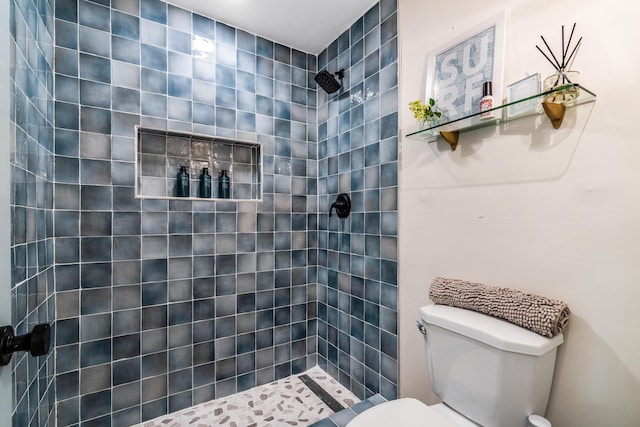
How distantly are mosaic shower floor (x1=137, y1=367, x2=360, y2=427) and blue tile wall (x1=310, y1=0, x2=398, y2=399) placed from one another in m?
0.21

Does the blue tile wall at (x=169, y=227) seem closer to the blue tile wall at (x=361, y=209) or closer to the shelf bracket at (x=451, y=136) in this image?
the blue tile wall at (x=361, y=209)

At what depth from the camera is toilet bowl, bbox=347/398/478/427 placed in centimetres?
97

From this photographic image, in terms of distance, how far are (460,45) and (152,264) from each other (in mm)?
1821

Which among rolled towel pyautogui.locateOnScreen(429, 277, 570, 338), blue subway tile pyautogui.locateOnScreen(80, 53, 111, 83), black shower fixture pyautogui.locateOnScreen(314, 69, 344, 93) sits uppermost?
black shower fixture pyautogui.locateOnScreen(314, 69, 344, 93)

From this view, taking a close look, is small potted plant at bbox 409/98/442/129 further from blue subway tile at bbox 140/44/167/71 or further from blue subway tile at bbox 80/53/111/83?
blue subway tile at bbox 80/53/111/83

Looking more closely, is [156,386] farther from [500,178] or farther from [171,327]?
[500,178]

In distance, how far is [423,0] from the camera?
55.8 inches

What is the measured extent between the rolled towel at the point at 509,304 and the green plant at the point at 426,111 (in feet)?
2.29

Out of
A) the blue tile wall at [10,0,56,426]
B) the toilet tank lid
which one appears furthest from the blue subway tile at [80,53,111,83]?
the toilet tank lid

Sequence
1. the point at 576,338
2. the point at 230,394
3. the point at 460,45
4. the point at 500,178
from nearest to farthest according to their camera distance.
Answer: the point at 576,338 → the point at 500,178 → the point at 460,45 → the point at 230,394

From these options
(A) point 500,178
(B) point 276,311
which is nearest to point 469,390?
(A) point 500,178

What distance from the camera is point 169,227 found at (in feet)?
5.41

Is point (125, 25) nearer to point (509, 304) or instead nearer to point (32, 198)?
point (32, 198)

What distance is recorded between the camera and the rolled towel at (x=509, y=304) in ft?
2.95
